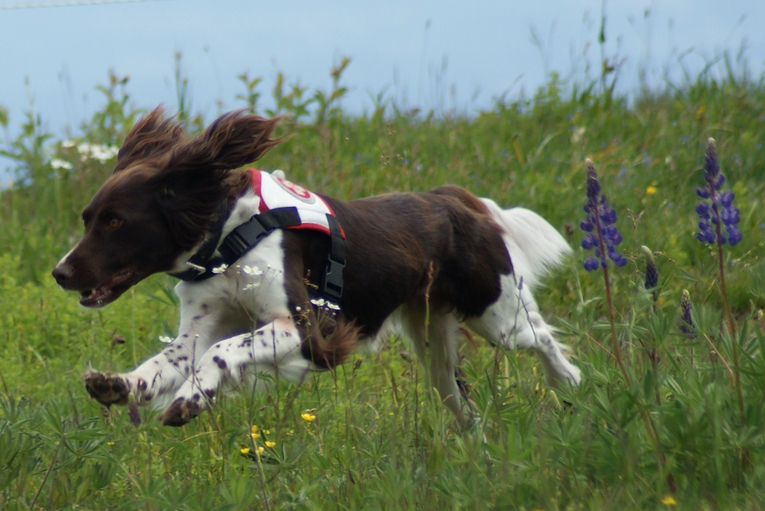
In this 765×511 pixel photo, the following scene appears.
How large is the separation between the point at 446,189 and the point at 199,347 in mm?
1600

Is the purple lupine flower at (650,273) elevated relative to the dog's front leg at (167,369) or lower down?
elevated

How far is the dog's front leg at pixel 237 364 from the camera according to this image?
297cm

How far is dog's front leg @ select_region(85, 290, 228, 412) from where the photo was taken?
3.02 metres

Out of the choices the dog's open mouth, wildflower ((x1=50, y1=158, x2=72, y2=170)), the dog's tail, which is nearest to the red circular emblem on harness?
the dog's open mouth

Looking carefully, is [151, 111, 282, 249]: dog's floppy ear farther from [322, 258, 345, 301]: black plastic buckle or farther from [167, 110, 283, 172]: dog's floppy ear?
[322, 258, 345, 301]: black plastic buckle

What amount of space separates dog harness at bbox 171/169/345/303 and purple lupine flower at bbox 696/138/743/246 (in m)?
1.51

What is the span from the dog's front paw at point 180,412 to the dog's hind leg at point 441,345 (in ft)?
5.43

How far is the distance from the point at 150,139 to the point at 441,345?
5.64 feet

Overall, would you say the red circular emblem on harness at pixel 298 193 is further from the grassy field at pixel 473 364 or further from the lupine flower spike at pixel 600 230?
the lupine flower spike at pixel 600 230

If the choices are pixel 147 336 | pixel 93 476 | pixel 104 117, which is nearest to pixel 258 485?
pixel 93 476

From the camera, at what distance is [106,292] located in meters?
3.39

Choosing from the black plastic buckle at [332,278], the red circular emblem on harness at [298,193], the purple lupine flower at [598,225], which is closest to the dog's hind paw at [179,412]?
the black plastic buckle at [332,278]

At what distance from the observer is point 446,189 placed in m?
4.57

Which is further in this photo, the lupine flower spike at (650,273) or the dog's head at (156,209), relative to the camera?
the dog's head at (156,209)
